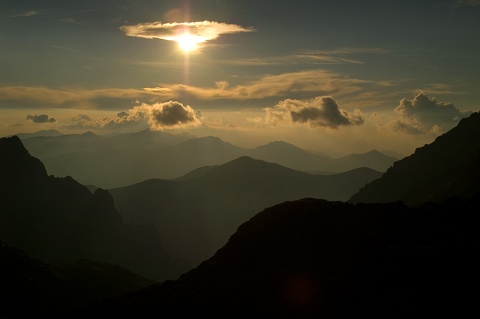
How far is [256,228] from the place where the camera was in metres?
91.6

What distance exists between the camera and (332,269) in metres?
64.8

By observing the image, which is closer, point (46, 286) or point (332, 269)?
point (332, 269)

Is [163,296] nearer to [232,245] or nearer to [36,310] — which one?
[232,245]

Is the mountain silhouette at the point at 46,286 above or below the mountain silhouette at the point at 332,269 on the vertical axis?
below

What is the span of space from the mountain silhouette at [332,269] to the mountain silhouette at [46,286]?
46.5m

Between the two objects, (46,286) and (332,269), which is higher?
(332,269)

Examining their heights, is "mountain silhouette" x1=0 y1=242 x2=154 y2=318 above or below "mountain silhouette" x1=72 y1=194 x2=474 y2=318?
below

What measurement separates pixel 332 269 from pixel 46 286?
107730mm

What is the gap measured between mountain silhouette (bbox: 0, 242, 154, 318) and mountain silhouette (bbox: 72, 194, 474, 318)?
46506 millimetres

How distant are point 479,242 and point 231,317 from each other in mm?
39568

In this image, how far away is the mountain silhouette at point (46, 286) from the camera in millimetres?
116562

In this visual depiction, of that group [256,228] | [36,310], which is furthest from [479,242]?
[36,310]

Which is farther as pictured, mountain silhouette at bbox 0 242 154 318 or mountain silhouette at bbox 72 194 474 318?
mountain silhouette at bbox 0 242 154 318

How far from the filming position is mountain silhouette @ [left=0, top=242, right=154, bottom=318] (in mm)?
116562
